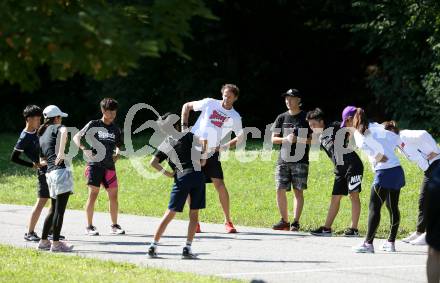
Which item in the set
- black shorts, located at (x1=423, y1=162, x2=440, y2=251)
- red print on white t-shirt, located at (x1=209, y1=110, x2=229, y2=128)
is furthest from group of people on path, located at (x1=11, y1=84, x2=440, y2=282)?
black shorts, located at (x1=423, y1=162, x2=440, y2=251)

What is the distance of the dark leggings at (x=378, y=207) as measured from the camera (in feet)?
38.0

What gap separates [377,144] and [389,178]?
0.44 m

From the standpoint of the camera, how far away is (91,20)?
6781 millimetres

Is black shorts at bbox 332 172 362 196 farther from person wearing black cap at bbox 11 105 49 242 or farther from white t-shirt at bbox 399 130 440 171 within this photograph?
person wearing black cap at bbox 11 105 49 242

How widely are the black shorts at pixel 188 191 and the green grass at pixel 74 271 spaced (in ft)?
3.43

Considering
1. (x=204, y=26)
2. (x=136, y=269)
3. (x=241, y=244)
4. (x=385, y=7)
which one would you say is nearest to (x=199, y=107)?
(x=241, y=244)

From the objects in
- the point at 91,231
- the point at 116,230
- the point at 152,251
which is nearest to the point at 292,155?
the point at 116,230

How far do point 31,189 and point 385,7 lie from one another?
44.6ft

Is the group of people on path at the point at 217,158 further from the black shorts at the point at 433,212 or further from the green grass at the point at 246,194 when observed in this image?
the black shorts at the point at 433,212

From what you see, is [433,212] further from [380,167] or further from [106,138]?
[106,138]

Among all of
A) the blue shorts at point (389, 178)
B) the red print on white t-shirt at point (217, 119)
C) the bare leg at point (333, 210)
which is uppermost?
the red print on white t-shirt at point (217, 119)

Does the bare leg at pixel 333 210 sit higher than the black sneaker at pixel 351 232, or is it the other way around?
the bare leg at pixel 333 210

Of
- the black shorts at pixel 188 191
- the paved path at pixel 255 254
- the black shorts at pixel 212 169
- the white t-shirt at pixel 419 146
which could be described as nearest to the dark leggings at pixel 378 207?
the paved path at pixel 255 254

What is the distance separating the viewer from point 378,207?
1159 centimetres
